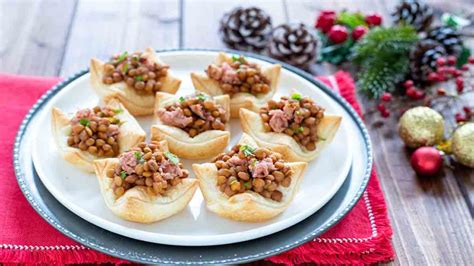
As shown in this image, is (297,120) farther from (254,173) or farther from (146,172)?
(146,172)

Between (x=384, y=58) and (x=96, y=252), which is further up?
(x=384, y=58)

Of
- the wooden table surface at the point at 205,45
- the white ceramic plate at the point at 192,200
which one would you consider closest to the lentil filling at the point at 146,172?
the white ceramic plate at the point at 192,200

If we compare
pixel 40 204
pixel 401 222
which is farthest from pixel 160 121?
pixel 401 222

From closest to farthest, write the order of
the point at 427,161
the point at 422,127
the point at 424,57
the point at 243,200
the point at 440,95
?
the point at 243,200 < the point at 427,161 < the point at 422,127 < the point at 440,95 < the point at 424,57

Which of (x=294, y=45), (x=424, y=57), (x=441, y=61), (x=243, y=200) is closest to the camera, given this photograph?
(x=243, y=200)

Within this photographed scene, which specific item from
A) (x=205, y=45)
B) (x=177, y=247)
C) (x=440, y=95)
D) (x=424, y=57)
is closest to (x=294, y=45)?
(x=205, y=45)

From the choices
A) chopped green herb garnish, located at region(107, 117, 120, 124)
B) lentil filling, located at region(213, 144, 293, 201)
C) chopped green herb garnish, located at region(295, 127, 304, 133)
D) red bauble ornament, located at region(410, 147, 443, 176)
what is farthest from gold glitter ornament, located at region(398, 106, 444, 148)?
chopped green herb garnish, located at region(107, 117, 120, 124)

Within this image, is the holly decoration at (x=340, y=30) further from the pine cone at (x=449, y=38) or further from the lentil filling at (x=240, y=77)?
the lentil filling at (x=240, y=77)
